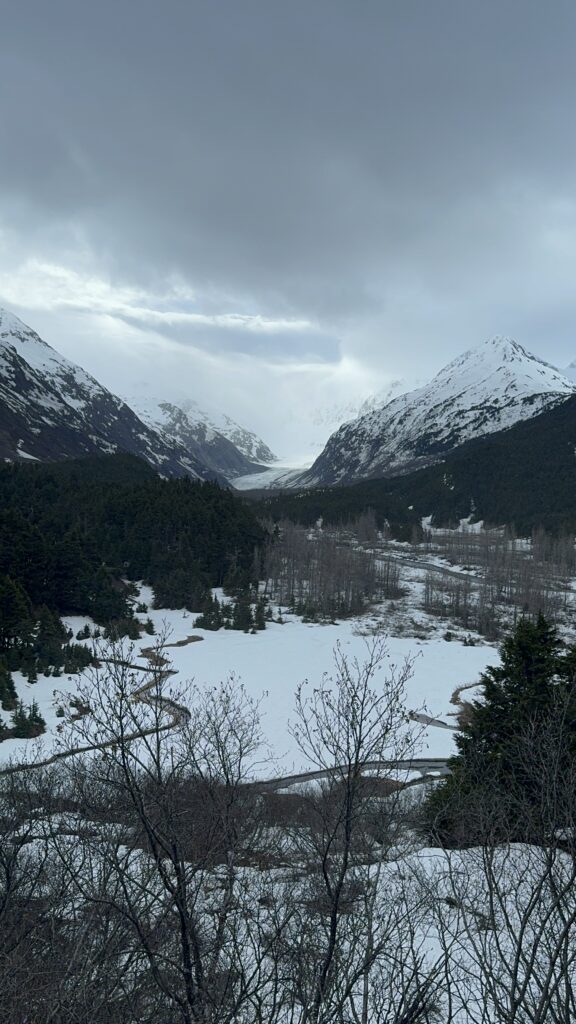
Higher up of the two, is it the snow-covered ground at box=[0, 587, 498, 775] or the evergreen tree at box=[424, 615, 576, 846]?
the evergreen tree at box=[424, 615, 576, 846]

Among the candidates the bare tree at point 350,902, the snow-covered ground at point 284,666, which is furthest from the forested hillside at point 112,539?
the bare tree at point 350,902

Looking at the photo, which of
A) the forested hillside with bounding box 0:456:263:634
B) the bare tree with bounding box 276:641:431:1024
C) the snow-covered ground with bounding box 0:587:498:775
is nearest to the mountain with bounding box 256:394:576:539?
the forested hillside with bounding box 0:456:263:634

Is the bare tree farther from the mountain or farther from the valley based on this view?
the mountain

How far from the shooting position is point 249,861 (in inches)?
705

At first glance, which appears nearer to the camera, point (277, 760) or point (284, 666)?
point (277, 760)

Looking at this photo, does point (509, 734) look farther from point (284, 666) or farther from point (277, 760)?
point (284, 666)

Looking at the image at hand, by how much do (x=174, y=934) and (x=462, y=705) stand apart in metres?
38.2

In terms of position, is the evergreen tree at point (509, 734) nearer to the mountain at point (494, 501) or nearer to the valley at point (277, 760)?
the valley at point (277, 760)

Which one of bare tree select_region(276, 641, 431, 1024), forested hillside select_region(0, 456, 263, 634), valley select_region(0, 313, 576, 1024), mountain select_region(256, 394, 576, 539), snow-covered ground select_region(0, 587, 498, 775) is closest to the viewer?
bare tree select_region(276, 641, 431, 1024)

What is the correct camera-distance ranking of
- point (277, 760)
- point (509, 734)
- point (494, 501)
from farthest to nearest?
point (494, 501)
point (277, 760)
point (509, 734)

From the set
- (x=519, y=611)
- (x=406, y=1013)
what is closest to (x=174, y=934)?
(x=406, y=1013)

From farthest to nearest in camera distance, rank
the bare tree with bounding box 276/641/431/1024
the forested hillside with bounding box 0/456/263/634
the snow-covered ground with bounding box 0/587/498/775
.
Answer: the forested hillside with bounding box 0/456/263/634, the snow-covered ground with bounding box 0/587/498/775, the bare tree with bounding box 276/641/431/1024

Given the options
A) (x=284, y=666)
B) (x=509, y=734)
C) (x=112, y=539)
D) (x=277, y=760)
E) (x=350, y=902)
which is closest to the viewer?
(x=350, y=902)

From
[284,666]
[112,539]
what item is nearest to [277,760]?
[284,666]
